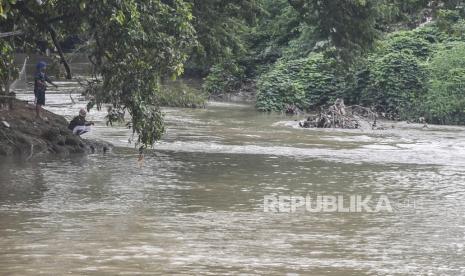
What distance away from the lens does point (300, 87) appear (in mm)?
38125

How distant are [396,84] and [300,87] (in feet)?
15.1

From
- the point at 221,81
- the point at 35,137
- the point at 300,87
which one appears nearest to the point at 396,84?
the point at 300,87

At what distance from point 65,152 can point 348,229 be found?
32.5 ft

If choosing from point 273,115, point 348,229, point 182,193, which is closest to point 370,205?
point 348,229

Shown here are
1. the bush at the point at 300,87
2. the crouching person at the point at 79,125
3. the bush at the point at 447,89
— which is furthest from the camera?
the bush at the point at 300,87

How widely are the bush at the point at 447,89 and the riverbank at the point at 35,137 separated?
49.5 ft

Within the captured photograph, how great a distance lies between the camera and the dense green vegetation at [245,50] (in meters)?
15.0

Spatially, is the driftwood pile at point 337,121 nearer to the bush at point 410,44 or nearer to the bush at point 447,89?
the bush at point 447,89

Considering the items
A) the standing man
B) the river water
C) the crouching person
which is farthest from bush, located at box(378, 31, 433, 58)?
the crouching person

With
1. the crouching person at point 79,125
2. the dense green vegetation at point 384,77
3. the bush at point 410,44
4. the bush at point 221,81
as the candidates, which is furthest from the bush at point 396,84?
the crouching person at point 79,125

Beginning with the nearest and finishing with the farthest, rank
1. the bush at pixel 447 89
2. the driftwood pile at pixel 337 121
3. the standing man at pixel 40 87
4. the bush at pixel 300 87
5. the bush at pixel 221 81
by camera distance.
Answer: the standing man at pixel 40 87, the driftwood pile at pixel 337 121, the bush at pixel 447 89, the bush at pixel 300 87, the bush at pixel 221 81

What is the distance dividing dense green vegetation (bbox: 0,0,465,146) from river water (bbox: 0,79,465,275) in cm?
161

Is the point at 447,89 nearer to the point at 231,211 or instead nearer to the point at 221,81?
the point at 221,81

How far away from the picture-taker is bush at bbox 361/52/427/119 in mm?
34719
